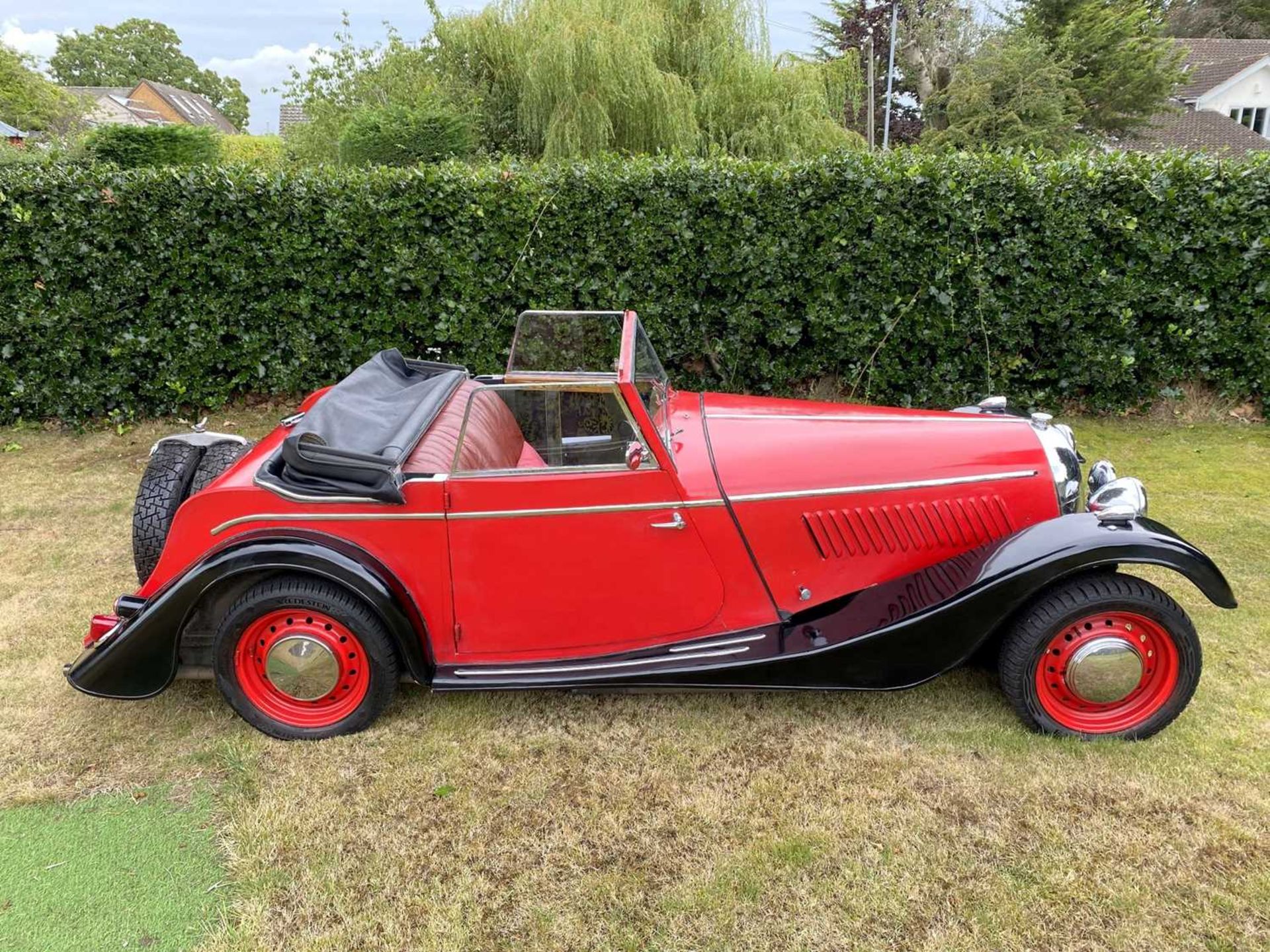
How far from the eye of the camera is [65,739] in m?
3.13

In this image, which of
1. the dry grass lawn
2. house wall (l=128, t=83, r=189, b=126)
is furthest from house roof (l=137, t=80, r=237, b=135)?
the dry grass lawn

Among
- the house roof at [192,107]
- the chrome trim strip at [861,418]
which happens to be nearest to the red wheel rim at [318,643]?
the chrome trim strip at [861,418]

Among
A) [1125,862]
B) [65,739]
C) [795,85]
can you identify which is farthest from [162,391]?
[795,85]

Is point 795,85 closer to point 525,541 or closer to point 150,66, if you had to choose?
point 525,541

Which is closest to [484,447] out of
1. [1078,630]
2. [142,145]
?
[1078,630]

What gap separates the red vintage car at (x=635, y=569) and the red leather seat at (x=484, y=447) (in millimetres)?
11

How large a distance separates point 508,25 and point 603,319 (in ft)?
27.6

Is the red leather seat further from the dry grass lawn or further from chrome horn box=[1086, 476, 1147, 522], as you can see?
chrome horn box=[1086, 476, 1147, 522]

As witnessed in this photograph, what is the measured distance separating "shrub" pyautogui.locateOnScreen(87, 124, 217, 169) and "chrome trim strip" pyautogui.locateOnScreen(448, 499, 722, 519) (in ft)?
32.5

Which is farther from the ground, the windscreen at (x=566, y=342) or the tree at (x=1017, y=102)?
the tree at (x=1017, y=102)

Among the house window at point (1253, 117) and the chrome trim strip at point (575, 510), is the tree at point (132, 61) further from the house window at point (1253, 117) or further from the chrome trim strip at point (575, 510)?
the chrome trim strip at point (575, 510)

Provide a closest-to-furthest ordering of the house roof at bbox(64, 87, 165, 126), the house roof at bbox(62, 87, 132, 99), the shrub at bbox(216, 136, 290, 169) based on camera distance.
Answer: the shrub at bbox(216, 136, 290, 169) < the house roof at bbox(64, 87, 165, 126) < the house roof at bbox(62, 87, 132, 99)

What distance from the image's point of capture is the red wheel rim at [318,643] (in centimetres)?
300

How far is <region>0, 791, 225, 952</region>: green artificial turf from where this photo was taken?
2312 millimetres
